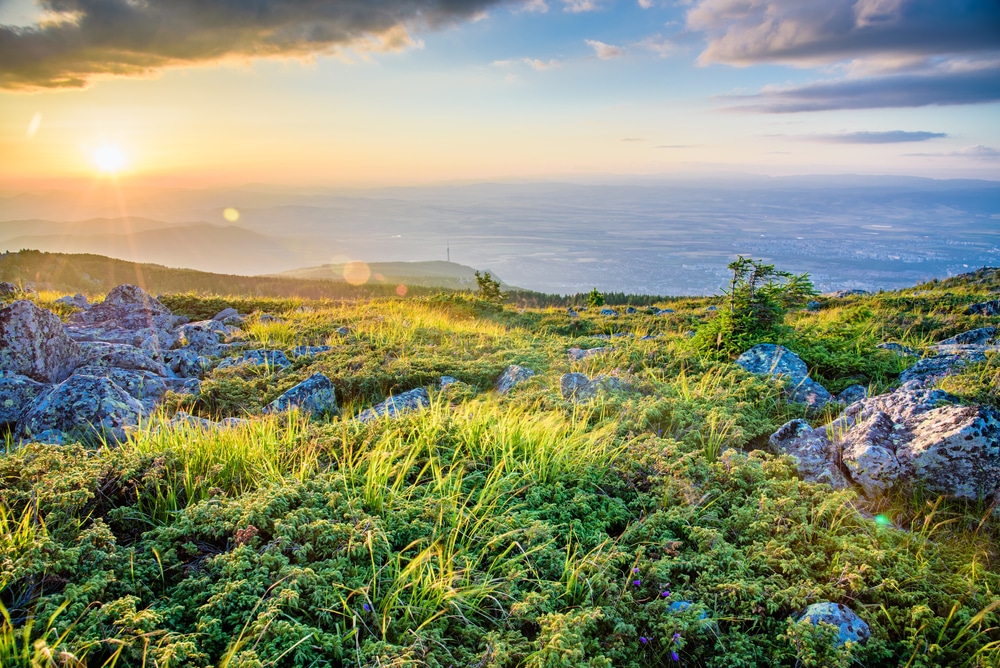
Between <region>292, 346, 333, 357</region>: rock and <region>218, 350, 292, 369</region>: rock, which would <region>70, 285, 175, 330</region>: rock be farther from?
<region>292, 346, 333, 357</region>: rock

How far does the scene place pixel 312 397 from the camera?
272 inches

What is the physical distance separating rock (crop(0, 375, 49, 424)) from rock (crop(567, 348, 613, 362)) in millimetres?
7871

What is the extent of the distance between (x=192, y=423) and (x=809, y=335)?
1028 cm

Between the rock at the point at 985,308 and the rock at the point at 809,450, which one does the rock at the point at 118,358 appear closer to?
the rock at the point at 809,450

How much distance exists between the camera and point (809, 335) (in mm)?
9500

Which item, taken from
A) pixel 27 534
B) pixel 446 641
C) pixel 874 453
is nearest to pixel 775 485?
pixel 874 453

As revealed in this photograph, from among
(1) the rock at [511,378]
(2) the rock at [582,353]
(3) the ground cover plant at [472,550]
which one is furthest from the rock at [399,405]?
(2) the rock at [582,353]

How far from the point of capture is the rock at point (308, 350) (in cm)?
905

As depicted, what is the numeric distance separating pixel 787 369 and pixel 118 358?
34.3ft

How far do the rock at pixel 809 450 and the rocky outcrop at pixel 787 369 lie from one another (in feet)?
5.05

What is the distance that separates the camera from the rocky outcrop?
7.30 m

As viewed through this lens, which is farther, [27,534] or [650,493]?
[650,493]

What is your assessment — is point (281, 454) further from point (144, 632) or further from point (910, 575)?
point (910, 575)

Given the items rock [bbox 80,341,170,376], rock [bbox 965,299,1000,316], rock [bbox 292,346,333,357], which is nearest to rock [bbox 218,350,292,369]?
rock [bbox 292,346,333,357]
